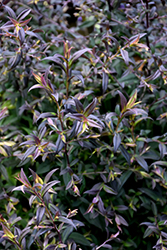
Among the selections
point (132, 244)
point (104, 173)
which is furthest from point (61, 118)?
point (132, 244)

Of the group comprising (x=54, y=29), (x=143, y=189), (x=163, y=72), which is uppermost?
(x=54, y=29)

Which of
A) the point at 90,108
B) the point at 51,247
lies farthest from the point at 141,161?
the point at 51,247

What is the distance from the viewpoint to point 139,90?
4.36ft

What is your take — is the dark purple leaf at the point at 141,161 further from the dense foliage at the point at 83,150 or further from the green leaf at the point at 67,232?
the green leaf at the point at 67,232

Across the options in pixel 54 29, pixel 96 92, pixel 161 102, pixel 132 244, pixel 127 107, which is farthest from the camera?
pixel 54 29

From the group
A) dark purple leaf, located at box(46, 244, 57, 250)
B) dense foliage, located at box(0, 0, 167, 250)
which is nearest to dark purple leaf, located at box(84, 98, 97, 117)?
dense foliage, located at box(0, 0, 167, 250)

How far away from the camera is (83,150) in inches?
47.1

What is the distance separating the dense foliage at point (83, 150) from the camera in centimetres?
95

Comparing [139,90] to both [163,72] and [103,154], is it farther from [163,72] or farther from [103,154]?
[103,154]

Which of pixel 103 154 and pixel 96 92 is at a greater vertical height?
pixel 96 92

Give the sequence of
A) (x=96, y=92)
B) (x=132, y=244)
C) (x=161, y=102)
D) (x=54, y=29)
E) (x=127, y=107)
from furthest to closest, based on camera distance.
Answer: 1. (x=54, y=29)
2. (x=96, y=92)
3. (x=161, y=102)
4. (x=132, y=244)
5. (x=127, y=107)

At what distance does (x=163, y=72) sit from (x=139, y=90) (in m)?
0.17

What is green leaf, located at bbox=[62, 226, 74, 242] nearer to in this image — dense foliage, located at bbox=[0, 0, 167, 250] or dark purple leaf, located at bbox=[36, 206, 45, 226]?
dense foliage, located at bbox=[0, 0, 167, 250]

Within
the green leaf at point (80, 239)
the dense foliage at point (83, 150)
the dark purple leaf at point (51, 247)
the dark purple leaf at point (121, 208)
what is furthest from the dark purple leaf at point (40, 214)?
the dark purple leaf at point (121, 208)
